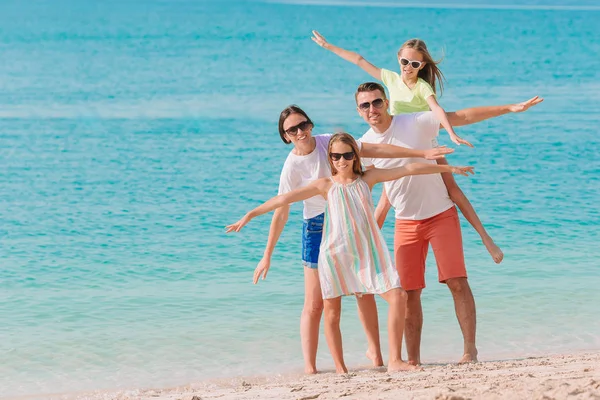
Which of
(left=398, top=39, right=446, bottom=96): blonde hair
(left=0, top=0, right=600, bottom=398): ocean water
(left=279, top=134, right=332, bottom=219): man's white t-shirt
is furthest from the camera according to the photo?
(left=0, top=0, right=600, bottom=398): ocean water

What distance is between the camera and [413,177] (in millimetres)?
5109

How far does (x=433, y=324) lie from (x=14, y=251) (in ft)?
14.1

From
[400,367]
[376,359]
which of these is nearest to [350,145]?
[400,367]

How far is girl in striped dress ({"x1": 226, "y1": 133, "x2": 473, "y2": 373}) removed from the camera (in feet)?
15.8

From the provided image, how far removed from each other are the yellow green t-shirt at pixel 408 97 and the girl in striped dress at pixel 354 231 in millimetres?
607

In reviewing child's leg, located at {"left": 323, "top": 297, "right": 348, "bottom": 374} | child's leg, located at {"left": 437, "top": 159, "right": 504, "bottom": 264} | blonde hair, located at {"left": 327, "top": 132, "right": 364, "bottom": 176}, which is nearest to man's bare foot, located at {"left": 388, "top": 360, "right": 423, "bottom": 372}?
child's leg, located at {"left": 323, "top": 297, "right": 348, "bottom": 374}

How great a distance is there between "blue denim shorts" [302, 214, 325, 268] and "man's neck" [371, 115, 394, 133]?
526 mm

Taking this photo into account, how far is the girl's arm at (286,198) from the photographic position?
479cm

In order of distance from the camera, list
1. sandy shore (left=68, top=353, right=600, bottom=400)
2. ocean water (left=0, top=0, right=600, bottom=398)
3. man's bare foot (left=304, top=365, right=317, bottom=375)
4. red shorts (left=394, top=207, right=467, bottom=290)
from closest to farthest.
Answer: sandy shore (left=68, top=353, right=600, bottom=400) < red shorts (left=394, top=207, right=467, bottom=290) < man's bare foot (left=304, top=365, right=317, bottom=375) < ocean water (left=0, top=0, right=600, bottom=398)

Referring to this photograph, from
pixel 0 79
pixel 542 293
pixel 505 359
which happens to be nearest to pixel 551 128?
pixel 542 293

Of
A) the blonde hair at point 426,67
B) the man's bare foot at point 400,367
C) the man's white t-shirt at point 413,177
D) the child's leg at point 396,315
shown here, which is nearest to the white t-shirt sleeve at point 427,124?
the man's white t-shirt at point 413,177

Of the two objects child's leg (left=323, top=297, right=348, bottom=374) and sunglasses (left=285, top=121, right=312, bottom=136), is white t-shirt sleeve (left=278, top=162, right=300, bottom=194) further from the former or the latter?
child's leg (left=323, top=297, right=348, bottom=374)

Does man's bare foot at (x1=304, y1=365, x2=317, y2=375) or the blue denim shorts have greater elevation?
the blue denim shorts

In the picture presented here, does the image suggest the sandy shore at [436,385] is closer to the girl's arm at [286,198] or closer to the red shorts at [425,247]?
the red shorts at [425,247]
